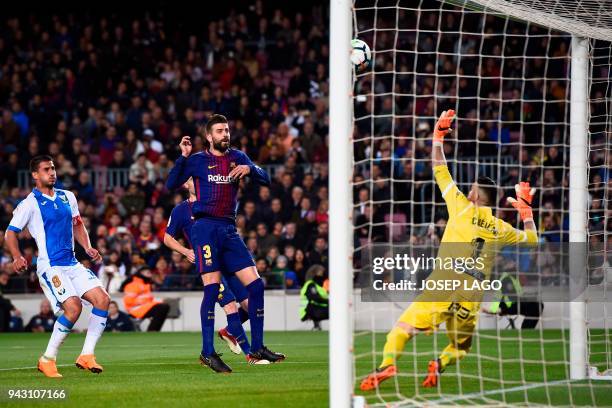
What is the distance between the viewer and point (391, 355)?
8188 millimetres

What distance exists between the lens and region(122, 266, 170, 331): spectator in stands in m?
18.1

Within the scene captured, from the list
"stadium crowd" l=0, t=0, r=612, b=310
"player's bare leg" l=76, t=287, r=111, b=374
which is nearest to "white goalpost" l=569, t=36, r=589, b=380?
"player's bare leg" l=76, t=287, r=111, b=374

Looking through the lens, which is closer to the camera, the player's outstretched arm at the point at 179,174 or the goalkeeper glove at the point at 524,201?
the goalkeeper glove at the point at 524,201

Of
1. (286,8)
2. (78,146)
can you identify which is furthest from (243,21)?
(78,146)

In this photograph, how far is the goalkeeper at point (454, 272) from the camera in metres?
8.28

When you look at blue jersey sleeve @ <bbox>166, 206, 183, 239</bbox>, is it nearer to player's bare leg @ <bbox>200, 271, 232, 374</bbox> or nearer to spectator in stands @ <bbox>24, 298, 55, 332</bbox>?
player's bare leg @ <bbox>200, 271, 232, 374</bbox>

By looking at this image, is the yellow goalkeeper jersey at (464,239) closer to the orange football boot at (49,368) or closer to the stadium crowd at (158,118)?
the orange football boot at (49,368)

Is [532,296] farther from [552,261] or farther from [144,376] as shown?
[144,376]

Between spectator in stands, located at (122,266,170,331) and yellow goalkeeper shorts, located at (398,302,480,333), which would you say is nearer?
yellow goalkeeper shorts, located at (398,302,480,333)

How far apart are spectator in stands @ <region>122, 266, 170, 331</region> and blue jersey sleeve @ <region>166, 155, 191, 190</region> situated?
8.57 m

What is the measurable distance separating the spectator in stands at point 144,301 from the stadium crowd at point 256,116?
47cm

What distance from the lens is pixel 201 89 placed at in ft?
75.7

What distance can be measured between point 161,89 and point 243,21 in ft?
9.26

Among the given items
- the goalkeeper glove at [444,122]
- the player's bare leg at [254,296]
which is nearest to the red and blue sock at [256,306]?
the player's bare leg at [254,296]
